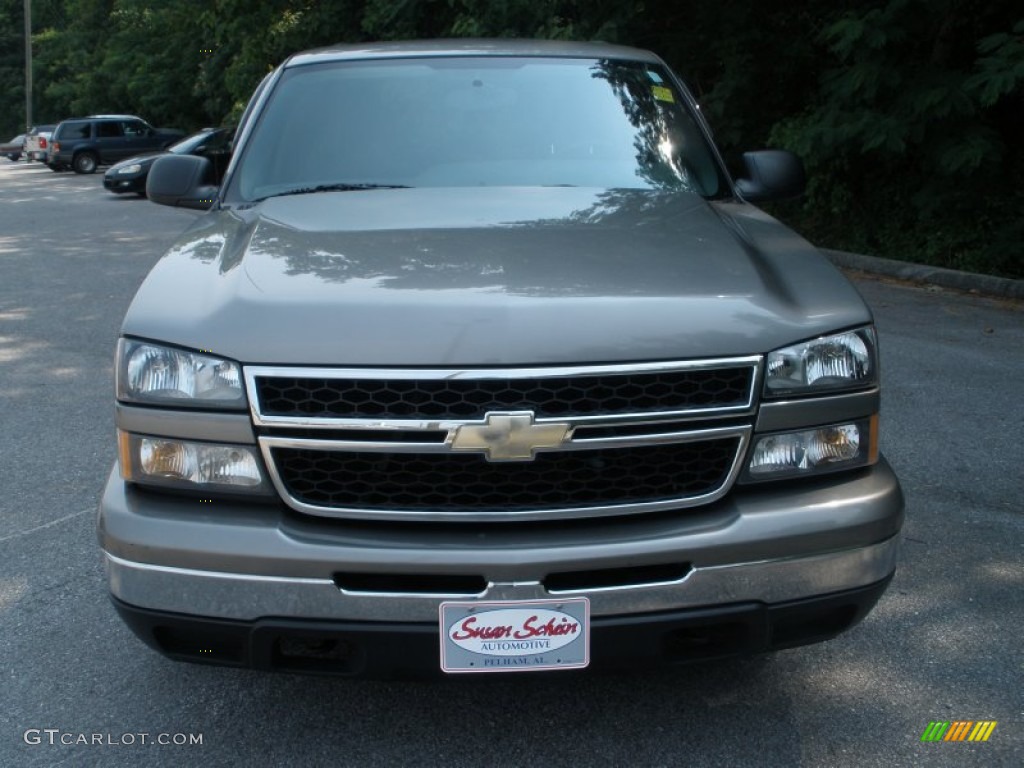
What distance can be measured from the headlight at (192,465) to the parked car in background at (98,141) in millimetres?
35692

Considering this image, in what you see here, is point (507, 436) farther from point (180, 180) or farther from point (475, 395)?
point (180, 180)

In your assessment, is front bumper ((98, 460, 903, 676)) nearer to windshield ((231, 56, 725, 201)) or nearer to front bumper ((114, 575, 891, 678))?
front bumper ((114, 575, 891, 678))

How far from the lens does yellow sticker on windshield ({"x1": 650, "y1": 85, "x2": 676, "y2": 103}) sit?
4.47 meters

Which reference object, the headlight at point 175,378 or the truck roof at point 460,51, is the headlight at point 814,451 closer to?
the headlight at point 175,378

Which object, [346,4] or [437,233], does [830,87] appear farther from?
[346,4]

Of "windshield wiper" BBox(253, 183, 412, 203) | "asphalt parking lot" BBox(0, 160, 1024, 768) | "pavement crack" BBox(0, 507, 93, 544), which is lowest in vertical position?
"pavement crack" BBox(0, 507, 93, 544)

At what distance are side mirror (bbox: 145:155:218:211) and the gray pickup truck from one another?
1.49 m

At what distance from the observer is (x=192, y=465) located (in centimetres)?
270

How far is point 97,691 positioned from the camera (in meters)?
3.32

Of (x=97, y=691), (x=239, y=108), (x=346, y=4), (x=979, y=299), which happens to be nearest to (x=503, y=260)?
(x=97, y=691)

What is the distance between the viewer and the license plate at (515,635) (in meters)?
2.57

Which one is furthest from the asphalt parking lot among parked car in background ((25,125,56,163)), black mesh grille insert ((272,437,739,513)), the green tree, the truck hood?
parked car in background ((25,125,56,163))

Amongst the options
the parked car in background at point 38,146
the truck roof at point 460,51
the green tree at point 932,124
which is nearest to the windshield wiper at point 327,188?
the truck roof at point 460,51

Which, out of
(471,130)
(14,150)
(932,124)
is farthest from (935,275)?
(14,150)
